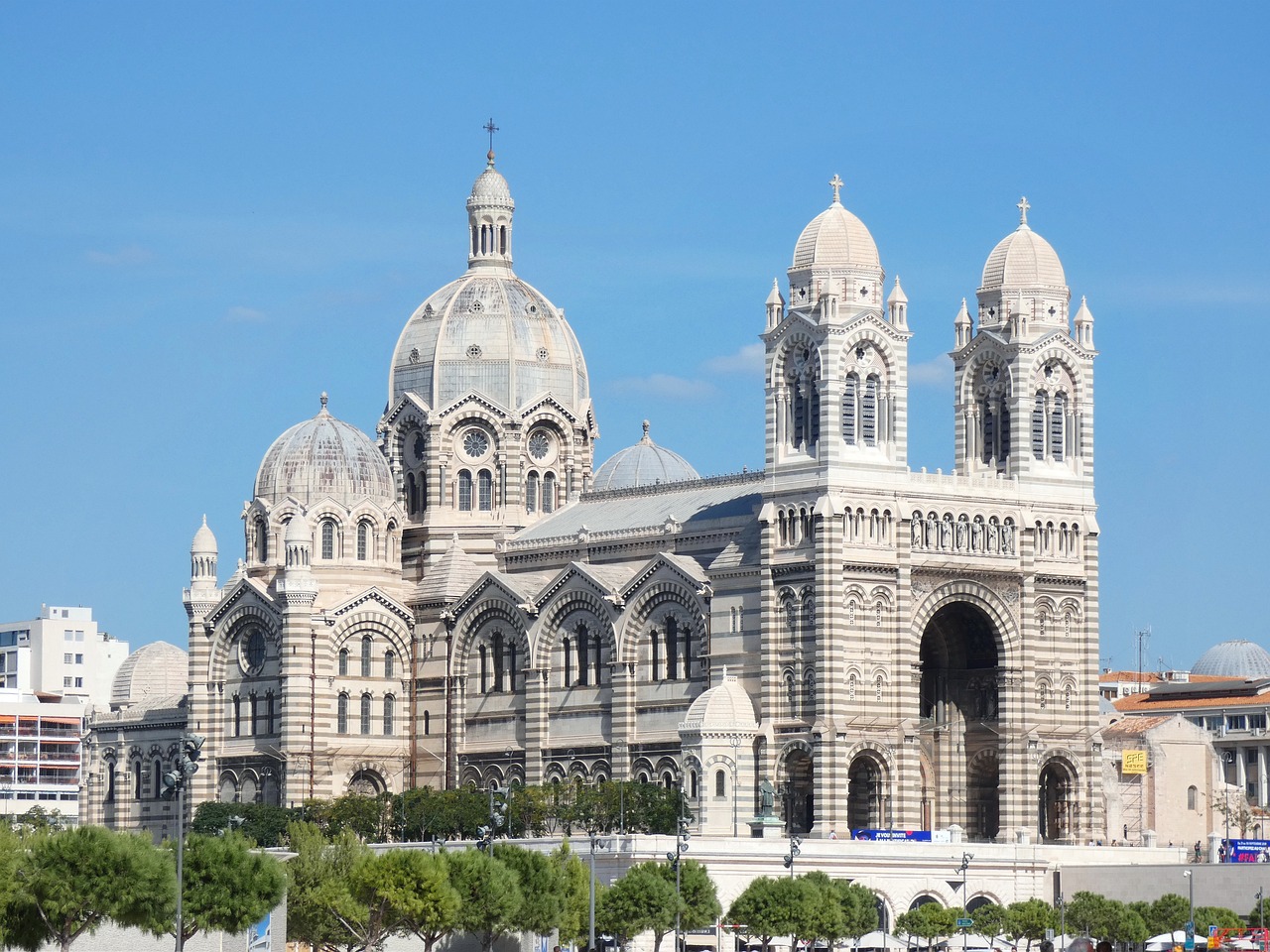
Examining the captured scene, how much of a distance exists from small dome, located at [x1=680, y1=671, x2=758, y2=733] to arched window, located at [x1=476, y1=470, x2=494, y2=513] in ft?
85.7

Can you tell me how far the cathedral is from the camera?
392 feet

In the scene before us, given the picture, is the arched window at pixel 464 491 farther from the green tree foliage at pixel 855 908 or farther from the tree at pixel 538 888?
the tree at pixel 538 888

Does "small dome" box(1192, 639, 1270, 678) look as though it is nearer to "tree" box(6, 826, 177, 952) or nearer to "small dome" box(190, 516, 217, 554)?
"small dome" box(190, 516, 217, 554)

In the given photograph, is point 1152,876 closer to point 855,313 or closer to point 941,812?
point 941,812

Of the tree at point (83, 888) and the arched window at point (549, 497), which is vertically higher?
the arched window at point (549, 497)

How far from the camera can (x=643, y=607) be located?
126438 mm

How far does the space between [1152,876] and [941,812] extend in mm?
11114

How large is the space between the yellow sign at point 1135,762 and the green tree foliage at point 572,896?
4681cm

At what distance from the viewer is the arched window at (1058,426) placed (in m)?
126

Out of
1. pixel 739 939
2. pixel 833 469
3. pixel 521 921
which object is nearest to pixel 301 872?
pixel 521 921

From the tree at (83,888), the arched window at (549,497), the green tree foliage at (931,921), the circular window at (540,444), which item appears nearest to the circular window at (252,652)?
the arched window at (549,497)

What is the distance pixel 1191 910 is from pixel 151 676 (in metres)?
66.1

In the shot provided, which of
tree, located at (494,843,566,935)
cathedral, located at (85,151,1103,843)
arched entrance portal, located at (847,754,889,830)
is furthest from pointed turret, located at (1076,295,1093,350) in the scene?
tree, located at (494,843,566,935)

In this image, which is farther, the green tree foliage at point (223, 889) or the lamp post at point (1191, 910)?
the lamp post at point (1191, 910)
